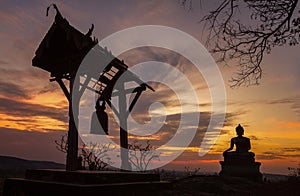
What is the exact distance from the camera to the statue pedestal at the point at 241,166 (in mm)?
20938

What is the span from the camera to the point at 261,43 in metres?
7.34

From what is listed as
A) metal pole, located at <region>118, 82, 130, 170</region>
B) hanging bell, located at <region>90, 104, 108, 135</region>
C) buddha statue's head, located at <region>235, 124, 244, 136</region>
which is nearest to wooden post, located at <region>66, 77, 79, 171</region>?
hanging bell, located at <region>90, 104, 108, 135</region>

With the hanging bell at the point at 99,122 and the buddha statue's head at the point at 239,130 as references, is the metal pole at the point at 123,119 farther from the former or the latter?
the buddha statue's head at the point at 239,130

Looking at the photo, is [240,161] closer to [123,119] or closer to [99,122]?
[123,119]

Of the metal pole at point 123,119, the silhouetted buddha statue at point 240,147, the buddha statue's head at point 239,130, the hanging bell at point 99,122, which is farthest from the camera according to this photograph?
the buddha statue's head at point 239,130

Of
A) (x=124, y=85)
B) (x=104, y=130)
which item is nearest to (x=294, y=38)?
(x=124, y=85)

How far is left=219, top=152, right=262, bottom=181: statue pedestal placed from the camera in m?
20.9

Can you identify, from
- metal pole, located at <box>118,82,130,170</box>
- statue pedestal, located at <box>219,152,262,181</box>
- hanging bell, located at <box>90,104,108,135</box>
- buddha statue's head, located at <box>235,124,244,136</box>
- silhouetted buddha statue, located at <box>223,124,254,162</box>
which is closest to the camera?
hanging bell, located at <box>90,104,108,135</box>

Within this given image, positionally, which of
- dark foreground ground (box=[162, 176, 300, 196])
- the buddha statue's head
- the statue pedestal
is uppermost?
the buddha statue's head

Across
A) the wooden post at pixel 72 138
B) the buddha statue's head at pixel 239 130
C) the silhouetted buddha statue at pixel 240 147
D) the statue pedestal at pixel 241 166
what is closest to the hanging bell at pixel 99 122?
the wooden post at pixel 72 138

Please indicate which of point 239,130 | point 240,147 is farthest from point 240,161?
point 239,130

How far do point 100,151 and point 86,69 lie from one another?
16.4 metres

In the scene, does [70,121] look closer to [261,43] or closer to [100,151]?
[261,43]

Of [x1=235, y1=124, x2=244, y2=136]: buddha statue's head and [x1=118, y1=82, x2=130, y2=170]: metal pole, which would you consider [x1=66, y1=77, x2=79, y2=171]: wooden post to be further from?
[x1=235, y1=124, x2=244, y2=136]: buddha statue's head
